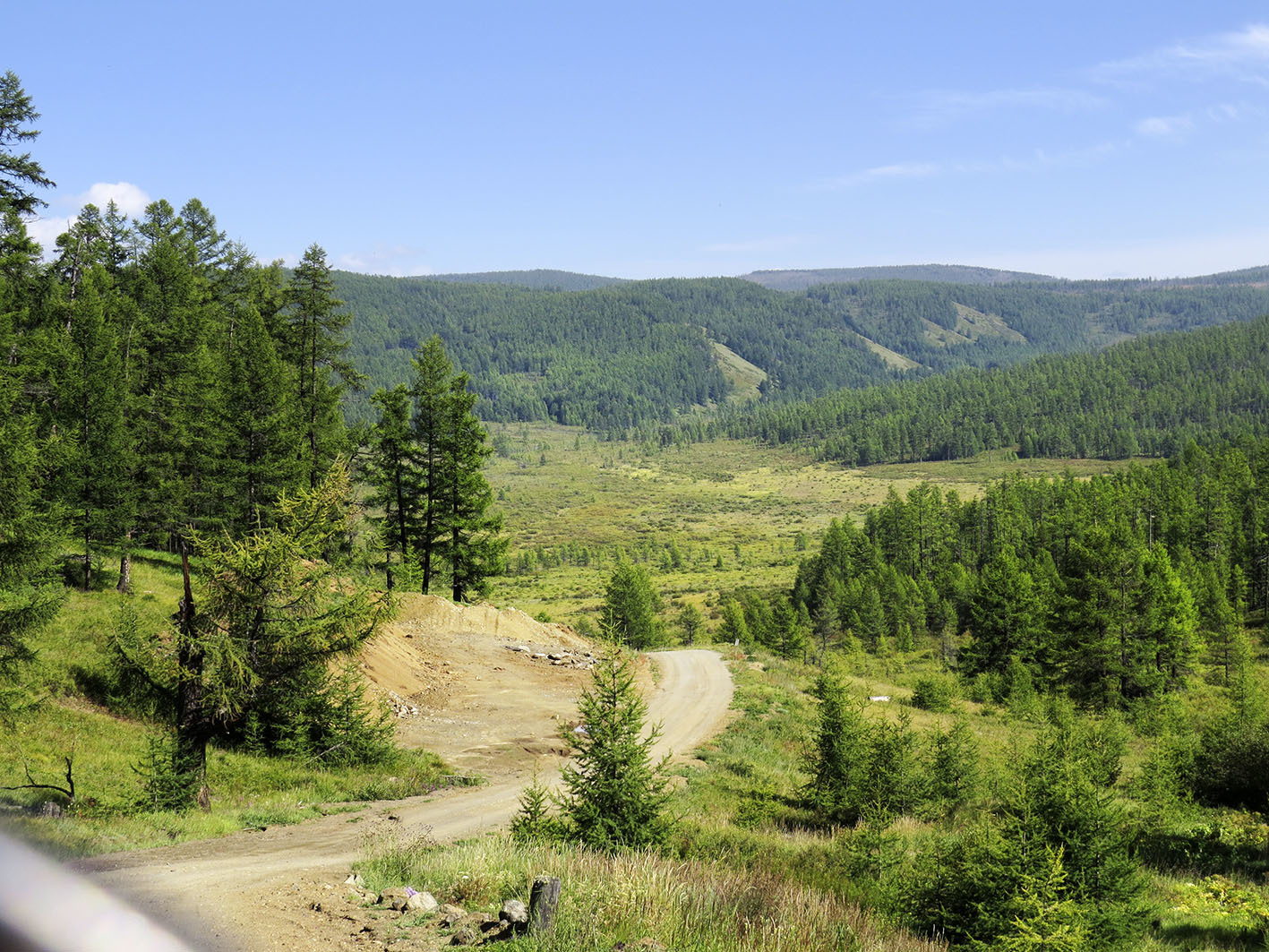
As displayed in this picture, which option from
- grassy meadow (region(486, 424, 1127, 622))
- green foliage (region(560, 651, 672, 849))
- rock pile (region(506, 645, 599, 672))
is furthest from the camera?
grassy meadow (region(486, 424, 1127, 622))

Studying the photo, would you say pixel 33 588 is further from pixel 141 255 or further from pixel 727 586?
pixel 727 586

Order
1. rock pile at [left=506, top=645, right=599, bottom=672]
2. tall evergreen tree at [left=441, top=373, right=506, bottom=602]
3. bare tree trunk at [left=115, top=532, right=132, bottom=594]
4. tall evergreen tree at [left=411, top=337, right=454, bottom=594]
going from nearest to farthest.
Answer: bare tree trunk at [left=115, top=532, right=132, bottom=594], rock pile at [left=506, top=645, right=599, bottom=672], tall evergreen tree at [left=411, top=337, right=454, bottom=594], tall evergreen tree at [left=441, top=373, right=506, bottom=602]

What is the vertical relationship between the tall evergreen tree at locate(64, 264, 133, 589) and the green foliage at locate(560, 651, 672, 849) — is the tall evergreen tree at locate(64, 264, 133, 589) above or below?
above

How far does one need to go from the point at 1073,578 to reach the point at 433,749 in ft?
144

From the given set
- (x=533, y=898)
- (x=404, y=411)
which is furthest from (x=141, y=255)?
(x=533, y=898)

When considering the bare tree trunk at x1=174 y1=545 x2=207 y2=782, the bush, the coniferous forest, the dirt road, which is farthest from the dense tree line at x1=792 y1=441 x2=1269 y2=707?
the bare tree trunk at x1=174 y1=545 x2=207 y2=782

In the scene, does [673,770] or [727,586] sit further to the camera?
[727,586]

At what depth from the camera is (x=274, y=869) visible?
11531 mm

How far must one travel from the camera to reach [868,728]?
22844 millimetres

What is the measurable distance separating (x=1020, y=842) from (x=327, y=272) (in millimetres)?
37246

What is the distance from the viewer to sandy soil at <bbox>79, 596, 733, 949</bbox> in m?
8.45

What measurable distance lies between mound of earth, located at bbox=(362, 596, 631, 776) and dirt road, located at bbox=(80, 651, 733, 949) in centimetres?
100

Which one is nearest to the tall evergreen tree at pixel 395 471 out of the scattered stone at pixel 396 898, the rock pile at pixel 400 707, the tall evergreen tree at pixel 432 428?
the tall evergreen tree at pixel 432 428

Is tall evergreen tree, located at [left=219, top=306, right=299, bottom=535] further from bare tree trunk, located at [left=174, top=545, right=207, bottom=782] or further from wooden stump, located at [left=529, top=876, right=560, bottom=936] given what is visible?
wooden stump, located at [left=529, top=876, right=560, bottom=936]
